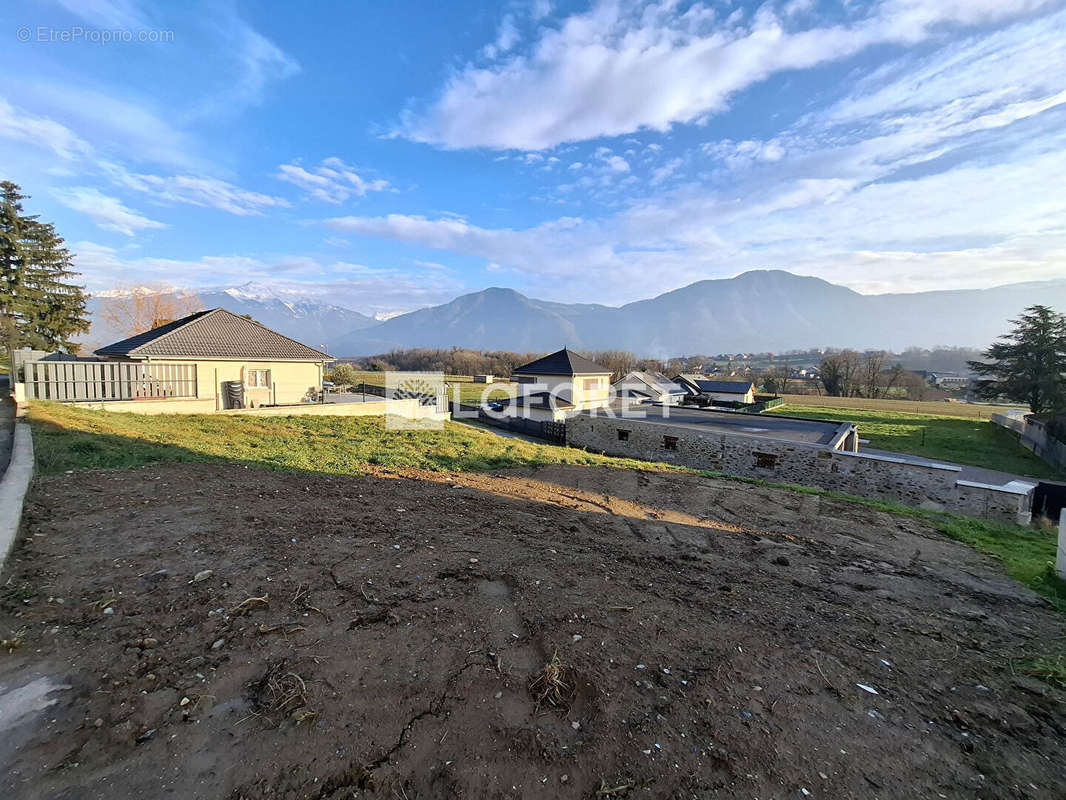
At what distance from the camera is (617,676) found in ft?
9.95

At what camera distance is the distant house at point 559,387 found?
24156 mm

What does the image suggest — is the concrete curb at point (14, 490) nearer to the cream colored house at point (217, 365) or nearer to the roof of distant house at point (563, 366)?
the cream colored house at point (217, 365)

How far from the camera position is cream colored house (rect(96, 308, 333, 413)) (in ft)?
49.4

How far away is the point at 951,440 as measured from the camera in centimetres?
2441

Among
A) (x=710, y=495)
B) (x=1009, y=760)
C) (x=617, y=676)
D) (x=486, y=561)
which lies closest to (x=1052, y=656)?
(x=1009, y=760)

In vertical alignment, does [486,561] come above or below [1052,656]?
above

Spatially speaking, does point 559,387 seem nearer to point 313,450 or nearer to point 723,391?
point 313,450

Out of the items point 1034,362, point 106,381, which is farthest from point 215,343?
point 1034,362

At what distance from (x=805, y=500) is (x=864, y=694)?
8.86m

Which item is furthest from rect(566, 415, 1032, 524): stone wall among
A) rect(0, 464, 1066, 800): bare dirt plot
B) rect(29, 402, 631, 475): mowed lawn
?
rect(0, 464, 1066, 800): bare dirt plot

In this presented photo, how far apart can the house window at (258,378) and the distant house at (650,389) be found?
23.4 meters

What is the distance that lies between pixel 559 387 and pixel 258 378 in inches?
600

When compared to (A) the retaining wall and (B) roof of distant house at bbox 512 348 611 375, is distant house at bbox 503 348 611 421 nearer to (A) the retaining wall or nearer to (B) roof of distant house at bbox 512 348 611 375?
(B) roof of distant house at bbox 512 348 611 375

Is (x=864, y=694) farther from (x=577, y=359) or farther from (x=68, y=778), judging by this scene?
(x=577, y=359)
